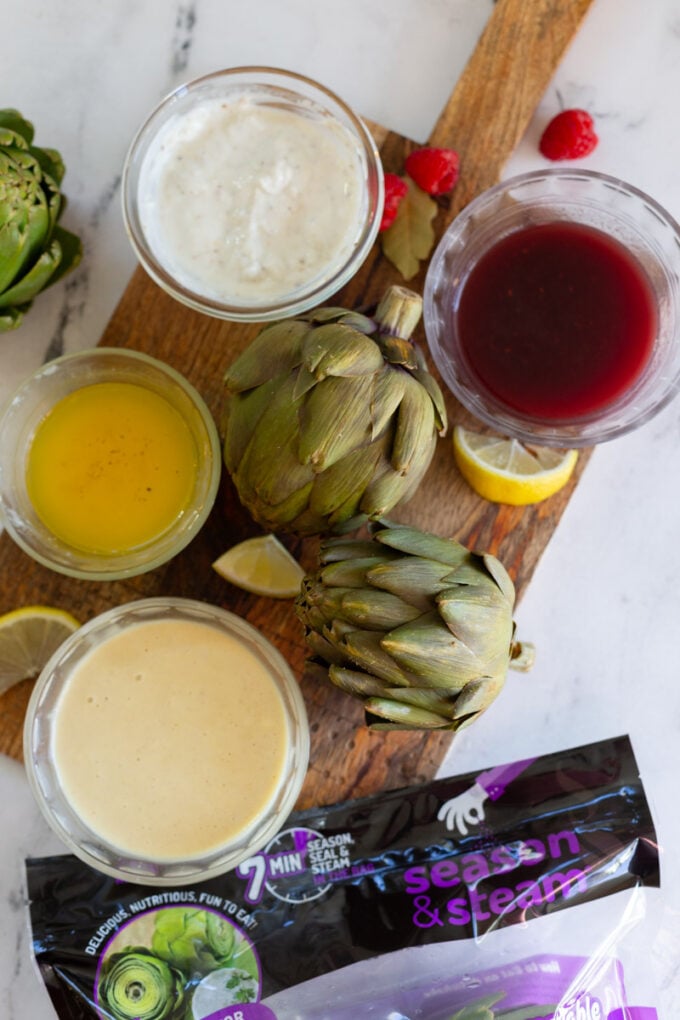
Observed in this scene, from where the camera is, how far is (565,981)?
4.83 ft

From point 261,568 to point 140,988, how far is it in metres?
0.67

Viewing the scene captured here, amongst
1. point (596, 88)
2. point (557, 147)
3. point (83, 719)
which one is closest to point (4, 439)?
point (83, 719)

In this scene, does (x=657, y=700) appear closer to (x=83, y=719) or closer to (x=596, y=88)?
(x=83, y=719)

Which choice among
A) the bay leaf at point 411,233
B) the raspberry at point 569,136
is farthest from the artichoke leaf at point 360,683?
the raspberry at point 569,136

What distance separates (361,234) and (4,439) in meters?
0.63

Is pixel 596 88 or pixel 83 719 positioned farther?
pixel 596 88

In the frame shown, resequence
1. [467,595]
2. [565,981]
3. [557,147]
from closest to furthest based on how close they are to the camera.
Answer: [467,595] → [565,981] → [557,147]

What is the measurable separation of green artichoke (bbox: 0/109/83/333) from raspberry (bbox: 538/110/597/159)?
797 mm

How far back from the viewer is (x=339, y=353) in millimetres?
1267

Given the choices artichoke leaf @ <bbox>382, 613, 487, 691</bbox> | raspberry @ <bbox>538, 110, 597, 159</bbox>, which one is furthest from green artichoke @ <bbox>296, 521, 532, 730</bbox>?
raspberry @ <bbox>538, 110, 597, 159</bbox>

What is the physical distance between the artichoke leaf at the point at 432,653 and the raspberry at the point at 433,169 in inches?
27.8

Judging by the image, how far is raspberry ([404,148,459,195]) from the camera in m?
1.53

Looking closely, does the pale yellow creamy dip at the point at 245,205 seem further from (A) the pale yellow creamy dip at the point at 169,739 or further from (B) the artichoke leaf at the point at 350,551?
(A) the pale yellow creamy dip at the point at 169,739

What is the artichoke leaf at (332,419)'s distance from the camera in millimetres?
1271
